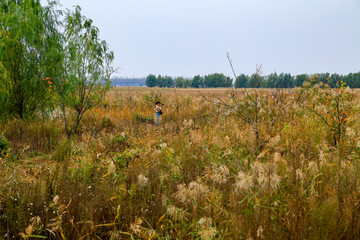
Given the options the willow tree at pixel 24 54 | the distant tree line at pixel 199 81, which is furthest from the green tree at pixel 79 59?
the distant tree line at pixel 199 81

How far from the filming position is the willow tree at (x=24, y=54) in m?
6.47

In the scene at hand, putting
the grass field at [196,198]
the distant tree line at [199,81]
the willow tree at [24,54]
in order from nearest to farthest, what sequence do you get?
the grass field at [196,198] → the willow tree at [24,54] → the distant tree line at [199,81]

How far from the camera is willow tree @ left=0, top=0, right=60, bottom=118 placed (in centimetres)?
647

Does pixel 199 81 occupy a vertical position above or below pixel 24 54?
above

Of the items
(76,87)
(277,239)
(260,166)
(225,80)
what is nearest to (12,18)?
(76,87)

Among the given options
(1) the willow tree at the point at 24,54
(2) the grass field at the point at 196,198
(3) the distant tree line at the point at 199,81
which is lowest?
(2) the grass field at the point at 196,198

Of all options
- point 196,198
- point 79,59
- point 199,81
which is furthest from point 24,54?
point 199,81

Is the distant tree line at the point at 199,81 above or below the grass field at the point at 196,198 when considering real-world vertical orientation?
above

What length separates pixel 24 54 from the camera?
22.2 ft

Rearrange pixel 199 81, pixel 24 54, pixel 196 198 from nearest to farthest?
pixel 196 198 → pixel 24 54 → pixel 199 81

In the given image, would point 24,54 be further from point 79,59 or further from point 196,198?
point 196,198

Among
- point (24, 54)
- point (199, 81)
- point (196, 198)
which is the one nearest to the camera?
point (196, 198)

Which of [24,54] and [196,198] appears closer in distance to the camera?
[196,198]

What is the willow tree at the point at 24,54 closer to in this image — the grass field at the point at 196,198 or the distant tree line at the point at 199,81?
the grass field at the point at 196,198
